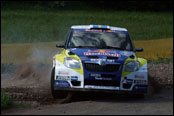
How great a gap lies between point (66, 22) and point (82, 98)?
2200cm

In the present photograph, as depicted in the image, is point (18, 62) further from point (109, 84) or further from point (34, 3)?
point (34, 3)

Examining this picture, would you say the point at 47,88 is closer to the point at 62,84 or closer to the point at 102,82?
the point at 62,84

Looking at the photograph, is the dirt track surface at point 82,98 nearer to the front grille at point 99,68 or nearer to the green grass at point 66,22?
the front grille at point 99,68

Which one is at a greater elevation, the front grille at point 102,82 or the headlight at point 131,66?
the headlight at point 131,66

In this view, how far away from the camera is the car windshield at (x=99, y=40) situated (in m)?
11.5

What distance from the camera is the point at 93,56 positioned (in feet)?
34.3

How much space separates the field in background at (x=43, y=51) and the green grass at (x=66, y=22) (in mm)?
6974

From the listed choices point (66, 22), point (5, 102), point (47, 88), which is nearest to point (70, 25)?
point (66, 22)

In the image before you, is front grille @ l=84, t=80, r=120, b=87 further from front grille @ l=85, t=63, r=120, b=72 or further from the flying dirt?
the flying dirt

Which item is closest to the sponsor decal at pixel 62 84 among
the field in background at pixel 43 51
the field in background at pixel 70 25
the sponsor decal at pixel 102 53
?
the sponsor decal at pixel 102 53

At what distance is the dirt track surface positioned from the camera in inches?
→ 352

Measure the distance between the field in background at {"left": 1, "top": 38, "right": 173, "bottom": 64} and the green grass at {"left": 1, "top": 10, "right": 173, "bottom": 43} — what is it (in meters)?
6.97

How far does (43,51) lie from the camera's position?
62.2 ft

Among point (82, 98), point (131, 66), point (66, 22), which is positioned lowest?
point (82, 98)
